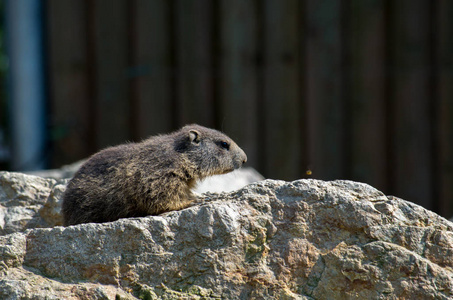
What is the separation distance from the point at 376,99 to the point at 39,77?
4279mm

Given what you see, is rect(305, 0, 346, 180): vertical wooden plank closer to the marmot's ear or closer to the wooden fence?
the wooden fence

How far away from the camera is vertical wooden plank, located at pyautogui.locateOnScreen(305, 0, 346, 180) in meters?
7.61

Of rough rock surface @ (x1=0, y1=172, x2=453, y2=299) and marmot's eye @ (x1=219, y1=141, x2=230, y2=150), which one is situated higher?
marmot's eye @ (x1=219, y1=141, x2=230, y2=150)

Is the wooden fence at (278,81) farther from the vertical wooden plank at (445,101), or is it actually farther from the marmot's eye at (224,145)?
the marmot's eye at (224,145)

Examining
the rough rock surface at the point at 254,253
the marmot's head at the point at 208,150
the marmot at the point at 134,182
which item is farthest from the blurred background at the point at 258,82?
the rough rock surface at the point at 254,253

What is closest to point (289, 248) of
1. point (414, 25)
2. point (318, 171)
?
point (318, 171)

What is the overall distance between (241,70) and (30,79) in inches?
108

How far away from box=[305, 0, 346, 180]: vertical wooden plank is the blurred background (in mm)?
12

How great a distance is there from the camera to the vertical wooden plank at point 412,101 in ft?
24.5

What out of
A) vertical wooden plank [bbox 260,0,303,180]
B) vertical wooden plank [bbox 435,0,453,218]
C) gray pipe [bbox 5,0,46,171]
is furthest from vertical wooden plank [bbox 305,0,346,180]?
gray pipe [bbox 5,0,46,171]

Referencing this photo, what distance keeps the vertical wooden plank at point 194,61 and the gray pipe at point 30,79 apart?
5.97 ft

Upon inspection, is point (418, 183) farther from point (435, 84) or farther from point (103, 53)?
point (103, 53)

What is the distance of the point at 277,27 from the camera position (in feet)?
25.3

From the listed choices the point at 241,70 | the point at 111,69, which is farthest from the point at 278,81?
the point at 111,69
